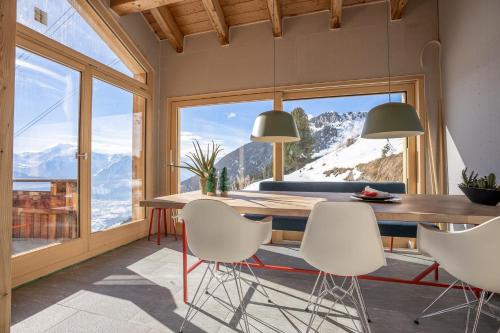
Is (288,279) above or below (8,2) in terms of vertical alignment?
below

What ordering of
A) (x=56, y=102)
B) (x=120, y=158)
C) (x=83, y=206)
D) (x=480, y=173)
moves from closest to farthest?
1. (x=480, y=173)
2. (x=56, y=102)
3. (x=83, y=206)
4. (x=120, y=158)

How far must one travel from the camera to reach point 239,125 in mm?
3947

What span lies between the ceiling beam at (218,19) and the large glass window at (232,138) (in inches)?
37.2

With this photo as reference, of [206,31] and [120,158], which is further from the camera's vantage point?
[206,31]

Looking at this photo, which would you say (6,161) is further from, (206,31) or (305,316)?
(206,31)

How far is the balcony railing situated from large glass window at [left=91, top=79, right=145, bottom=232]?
28 cm

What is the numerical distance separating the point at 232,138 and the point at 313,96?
131cm

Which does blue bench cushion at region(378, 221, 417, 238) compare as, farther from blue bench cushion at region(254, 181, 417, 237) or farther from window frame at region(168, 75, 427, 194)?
window frame at region(168, 75, 427, 194)

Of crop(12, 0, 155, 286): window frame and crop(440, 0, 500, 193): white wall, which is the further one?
crop(12, 0, 155, 286): window frame

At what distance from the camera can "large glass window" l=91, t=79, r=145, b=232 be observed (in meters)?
3.15

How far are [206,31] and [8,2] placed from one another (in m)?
3.00

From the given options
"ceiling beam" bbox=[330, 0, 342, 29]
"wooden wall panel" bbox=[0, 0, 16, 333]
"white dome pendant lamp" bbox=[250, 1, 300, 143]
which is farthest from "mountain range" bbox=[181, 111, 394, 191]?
"wooden wall panel" bbox=[0, 0, 16, 333]

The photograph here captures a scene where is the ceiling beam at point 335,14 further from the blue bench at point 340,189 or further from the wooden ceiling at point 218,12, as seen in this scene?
the blue bench at point 340,189

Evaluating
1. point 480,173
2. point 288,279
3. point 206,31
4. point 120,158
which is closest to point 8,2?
point 120,158
